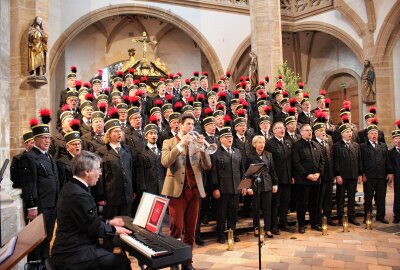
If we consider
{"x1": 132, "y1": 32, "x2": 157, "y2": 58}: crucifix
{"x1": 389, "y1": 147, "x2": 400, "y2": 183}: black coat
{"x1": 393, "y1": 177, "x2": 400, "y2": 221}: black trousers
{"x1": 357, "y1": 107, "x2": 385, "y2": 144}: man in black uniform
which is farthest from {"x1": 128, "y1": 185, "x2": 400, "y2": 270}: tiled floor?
{"x1": 132, "y1": 32, "x2": 157, "y2": 58}: crucifix

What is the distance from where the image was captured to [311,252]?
481 cm

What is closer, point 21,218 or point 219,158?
point 21,218

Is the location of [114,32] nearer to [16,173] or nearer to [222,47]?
[222,47]

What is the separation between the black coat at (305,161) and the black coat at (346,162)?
383 millimetres

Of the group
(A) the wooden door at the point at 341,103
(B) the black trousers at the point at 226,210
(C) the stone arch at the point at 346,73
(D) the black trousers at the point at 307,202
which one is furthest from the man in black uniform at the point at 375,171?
(A) the wooden door at the point at 341,103

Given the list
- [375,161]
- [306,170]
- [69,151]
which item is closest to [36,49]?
[69,151]

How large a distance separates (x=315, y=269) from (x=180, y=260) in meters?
2.22

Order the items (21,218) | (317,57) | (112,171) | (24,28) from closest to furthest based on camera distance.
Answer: (21,218), (112,171), (24,28), (317,57)

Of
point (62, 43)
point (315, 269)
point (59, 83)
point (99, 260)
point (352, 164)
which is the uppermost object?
point (62, 43)

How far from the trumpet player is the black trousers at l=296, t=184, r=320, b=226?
2.24 m

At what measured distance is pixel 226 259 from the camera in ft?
15.1

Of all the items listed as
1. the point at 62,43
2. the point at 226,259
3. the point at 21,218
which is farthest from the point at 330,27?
the point at 21,218

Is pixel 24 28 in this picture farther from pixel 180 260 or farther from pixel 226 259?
pixel 180 260

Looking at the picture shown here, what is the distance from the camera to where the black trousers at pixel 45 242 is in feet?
12.9
